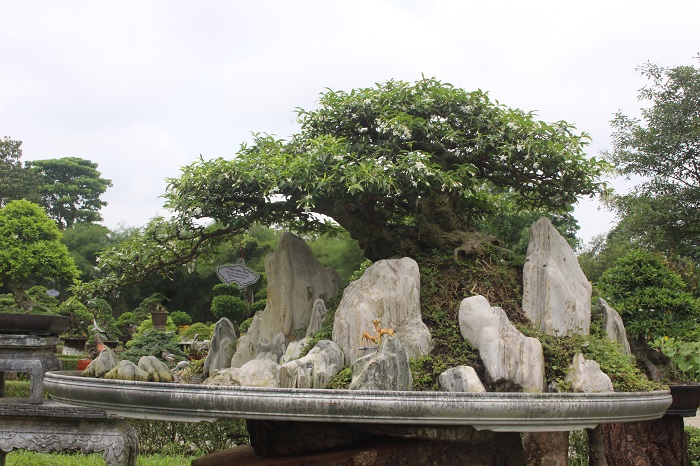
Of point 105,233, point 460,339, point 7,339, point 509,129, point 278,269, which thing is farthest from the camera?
point 105,233

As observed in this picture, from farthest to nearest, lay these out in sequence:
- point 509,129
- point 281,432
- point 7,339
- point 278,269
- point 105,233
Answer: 1. point 105,233
2. point 278,269
3. point 509,129
4. point 7,339
5. point 281,432


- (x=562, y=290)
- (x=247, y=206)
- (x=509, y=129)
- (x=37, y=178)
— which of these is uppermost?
(x=37, y=178)

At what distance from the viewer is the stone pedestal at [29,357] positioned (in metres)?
4.52

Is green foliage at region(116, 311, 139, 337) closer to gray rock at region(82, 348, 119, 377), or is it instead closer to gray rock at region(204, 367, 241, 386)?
gray rock at region(82, 348, 119, 377)

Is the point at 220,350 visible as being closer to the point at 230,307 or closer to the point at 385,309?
the point at 385,309

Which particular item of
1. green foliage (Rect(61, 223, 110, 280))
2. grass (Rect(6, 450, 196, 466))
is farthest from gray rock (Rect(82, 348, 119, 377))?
green foliage (Rect(61, 223, 110, 280))

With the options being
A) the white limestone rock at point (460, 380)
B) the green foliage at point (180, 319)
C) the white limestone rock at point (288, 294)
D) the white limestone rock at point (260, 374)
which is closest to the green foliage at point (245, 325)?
the white limestone rock at point (288, 294)

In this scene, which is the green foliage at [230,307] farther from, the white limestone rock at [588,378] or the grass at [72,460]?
the white limestone rock at [588,378]

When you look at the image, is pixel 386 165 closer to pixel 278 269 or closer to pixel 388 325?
pixel 388 325

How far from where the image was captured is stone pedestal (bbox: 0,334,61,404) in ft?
→ 14.8

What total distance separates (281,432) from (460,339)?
137cm

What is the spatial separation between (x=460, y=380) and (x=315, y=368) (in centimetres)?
87

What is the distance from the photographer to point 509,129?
4871mm

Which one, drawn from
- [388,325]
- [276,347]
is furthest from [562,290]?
[276,347]
